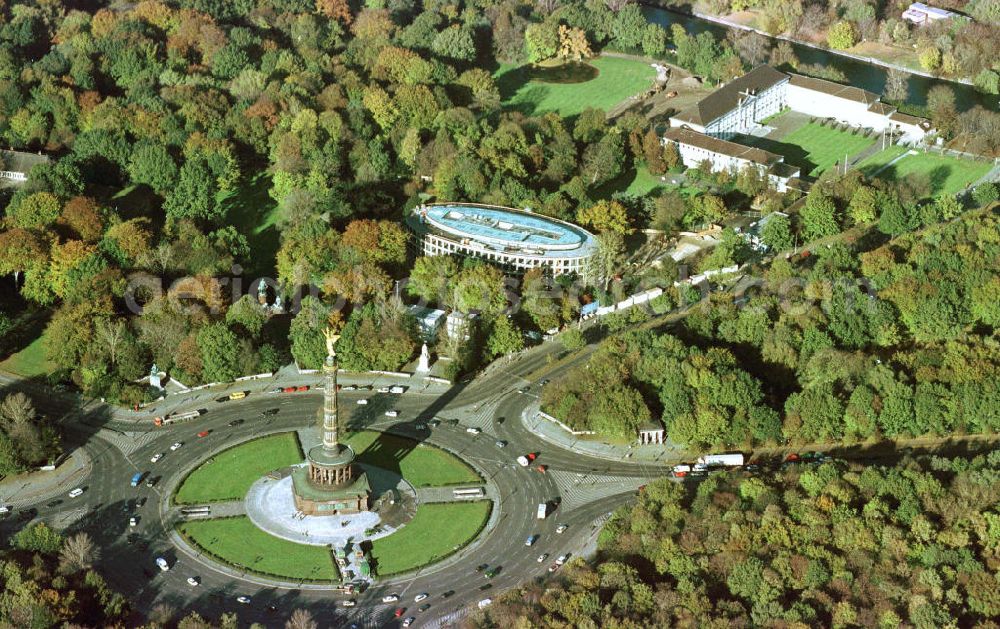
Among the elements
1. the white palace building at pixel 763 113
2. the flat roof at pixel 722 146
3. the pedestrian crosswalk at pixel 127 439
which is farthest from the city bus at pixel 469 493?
the flat roof at pixel 722 146

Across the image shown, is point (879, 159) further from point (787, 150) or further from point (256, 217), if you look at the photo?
point (256, 217)

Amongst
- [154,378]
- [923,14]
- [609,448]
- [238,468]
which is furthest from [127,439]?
[923,14]

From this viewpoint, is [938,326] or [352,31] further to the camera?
[352,31]

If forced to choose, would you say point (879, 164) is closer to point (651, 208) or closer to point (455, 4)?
point (651, 208)

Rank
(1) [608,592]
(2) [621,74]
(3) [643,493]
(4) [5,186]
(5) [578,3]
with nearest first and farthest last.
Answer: (1) [608,592]
(3) [643,493]
(4) [5,186]
(2) [621,74]
(5) [578,3]

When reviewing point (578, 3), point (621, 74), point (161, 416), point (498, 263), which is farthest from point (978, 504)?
point (578, 3)

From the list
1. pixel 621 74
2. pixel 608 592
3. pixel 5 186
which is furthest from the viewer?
pixel 621 74
